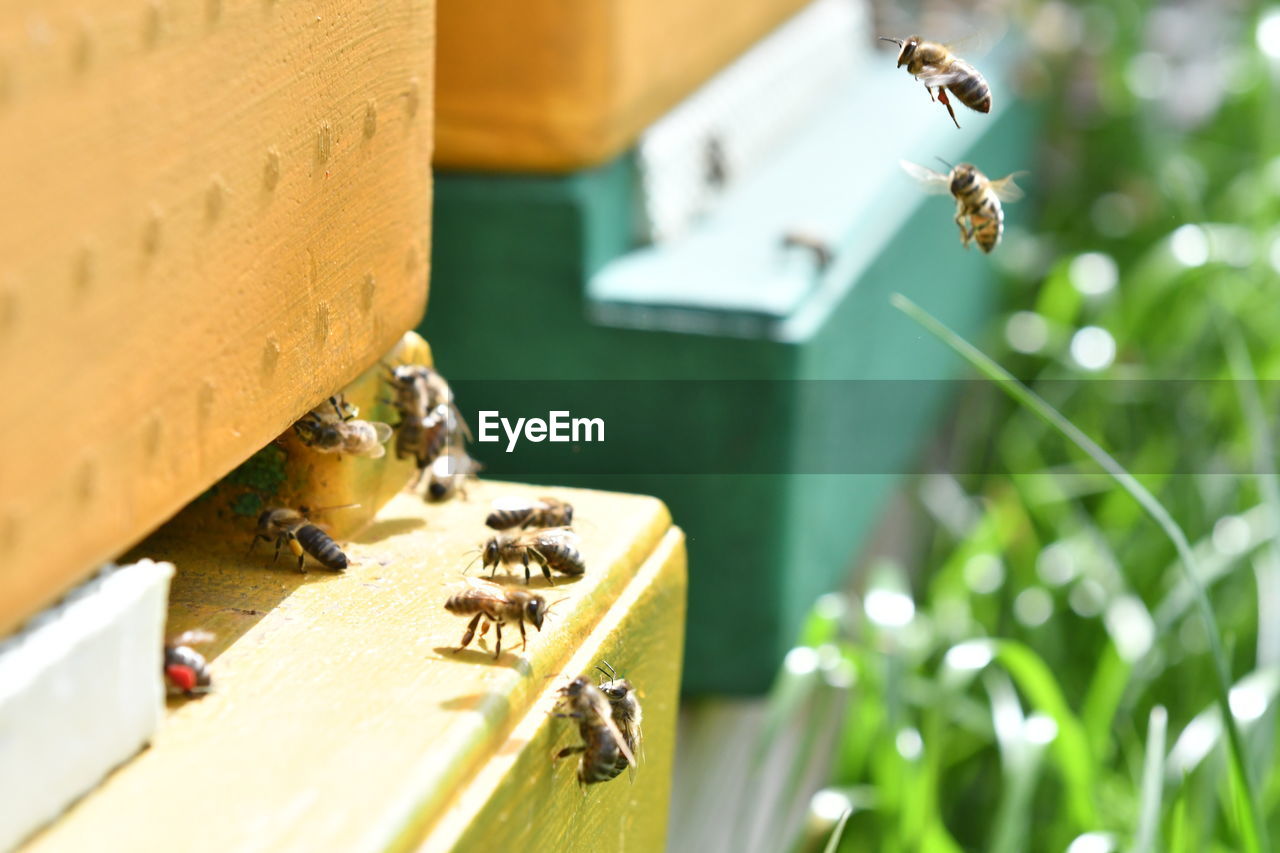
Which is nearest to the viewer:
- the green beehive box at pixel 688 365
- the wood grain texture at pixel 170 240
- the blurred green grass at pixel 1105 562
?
the wood grain texture at pixel 170 240

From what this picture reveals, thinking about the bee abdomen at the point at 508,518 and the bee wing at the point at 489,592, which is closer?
the bee wing at the point at 489,592

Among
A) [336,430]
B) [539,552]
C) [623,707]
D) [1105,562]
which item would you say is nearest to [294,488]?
[336,430]

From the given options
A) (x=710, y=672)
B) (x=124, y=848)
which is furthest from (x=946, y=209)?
(x=124, y=848)

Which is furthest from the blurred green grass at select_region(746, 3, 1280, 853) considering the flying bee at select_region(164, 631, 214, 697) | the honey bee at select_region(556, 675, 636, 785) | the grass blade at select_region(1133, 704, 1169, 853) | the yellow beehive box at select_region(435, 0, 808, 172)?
the yellow beehive box at select_region(435, 0, 808, 172)

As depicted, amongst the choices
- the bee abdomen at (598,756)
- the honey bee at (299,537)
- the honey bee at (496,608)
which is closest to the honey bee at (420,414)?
the honey bee at (299,537)

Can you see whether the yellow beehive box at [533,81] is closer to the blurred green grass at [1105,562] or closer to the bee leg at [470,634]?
the blurred green grass at [1105,562]

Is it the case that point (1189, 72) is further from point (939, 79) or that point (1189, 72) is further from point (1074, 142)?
point (939, 79)

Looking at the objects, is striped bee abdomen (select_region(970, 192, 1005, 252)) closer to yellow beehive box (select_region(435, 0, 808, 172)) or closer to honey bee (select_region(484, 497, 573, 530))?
honey bee (select_region(484, 497, 573, 530))

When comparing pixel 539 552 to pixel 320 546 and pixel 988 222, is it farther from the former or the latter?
pixel 988 222
